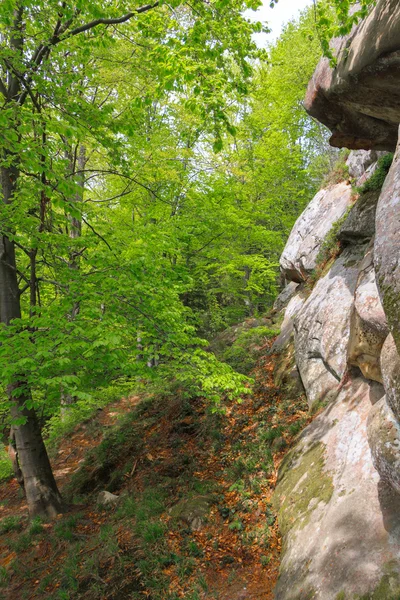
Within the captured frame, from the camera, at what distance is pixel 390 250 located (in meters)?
3.54

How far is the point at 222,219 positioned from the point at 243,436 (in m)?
7.10

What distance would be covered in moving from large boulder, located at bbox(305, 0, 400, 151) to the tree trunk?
6360mm

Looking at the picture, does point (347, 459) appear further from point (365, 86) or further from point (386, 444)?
point (365, 86)

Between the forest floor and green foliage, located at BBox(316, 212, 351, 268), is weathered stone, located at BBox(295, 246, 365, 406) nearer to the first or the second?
green foliage, located at BBox(316, 212, 351, 268)

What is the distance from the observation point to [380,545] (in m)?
3.64

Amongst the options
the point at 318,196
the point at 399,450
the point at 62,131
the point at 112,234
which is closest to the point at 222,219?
the point at 318,196

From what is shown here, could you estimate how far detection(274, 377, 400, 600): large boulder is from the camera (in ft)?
11.8

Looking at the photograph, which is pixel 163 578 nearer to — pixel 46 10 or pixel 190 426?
pixel 190 426

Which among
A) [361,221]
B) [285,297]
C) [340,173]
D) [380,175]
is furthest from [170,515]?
[340,173]

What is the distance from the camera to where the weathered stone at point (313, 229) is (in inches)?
431

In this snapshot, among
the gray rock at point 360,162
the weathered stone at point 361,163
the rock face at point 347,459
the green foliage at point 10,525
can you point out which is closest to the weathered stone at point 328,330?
the rock face at point 347,459

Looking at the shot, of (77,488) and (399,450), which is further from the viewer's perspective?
(77,488)

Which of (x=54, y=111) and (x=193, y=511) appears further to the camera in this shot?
(x=193, y=511)

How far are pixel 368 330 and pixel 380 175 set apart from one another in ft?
16.3
